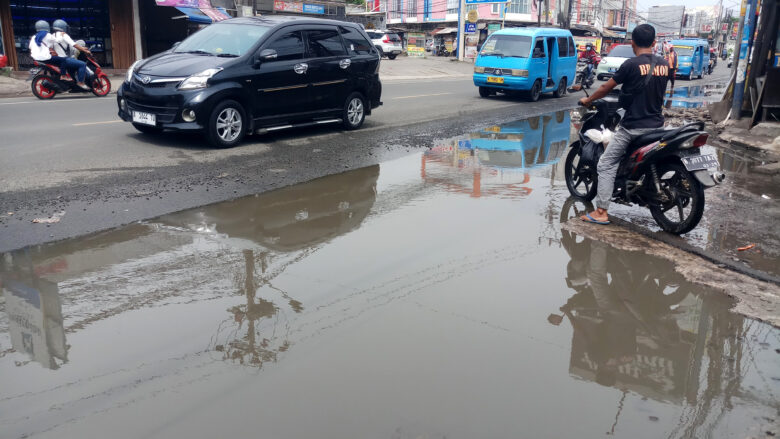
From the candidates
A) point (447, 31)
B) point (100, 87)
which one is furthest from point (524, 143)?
point (447, 31)

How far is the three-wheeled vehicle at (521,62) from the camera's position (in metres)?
17.6

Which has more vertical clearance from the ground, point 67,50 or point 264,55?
point 264,55

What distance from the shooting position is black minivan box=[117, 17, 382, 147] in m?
8.62

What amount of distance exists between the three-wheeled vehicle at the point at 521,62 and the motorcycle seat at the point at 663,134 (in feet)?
39.5

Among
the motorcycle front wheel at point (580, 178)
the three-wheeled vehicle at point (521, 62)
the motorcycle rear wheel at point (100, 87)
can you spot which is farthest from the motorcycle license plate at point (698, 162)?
the motorcycle rear wheel at point (100, 87)

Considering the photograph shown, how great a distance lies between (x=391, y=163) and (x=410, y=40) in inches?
2017

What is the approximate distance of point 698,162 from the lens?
18.1 ft

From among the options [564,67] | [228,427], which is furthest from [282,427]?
[564,67]

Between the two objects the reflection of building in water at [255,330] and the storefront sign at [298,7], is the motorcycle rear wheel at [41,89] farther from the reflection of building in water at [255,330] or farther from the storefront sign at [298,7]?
the storefront sign at [298,7]

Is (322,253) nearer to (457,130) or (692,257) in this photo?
(692,257)

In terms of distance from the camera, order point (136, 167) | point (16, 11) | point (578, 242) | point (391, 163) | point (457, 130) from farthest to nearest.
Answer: point (16, 11), point (457, 130), point (391, 163), point (136, 167), point (578, 242)

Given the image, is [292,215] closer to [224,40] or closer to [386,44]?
[224,40]

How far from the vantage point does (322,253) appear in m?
5.13

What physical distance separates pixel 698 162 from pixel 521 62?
1265 cm
